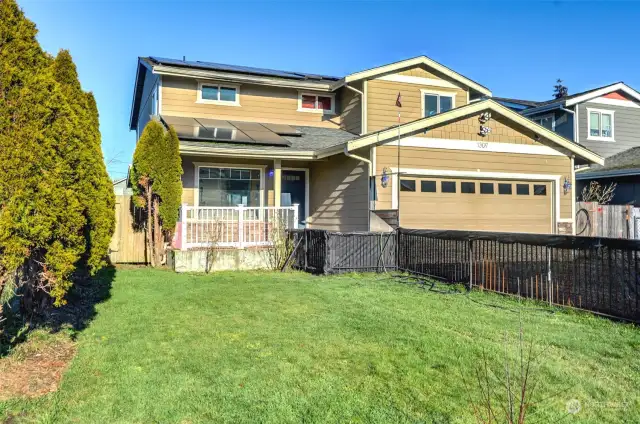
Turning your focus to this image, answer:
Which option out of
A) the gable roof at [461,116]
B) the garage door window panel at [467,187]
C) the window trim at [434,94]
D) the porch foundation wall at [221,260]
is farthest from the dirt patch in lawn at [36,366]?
the window trim at [434,94]

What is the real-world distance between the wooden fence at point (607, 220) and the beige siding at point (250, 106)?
9110 millimetres

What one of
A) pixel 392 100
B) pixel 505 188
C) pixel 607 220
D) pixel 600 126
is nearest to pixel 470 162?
pixel 505 188

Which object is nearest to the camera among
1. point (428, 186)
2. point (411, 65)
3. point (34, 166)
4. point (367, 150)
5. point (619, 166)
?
point (34, 166)

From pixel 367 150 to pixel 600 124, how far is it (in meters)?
15.6

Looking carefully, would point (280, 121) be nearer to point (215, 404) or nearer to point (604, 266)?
point (604, 266)

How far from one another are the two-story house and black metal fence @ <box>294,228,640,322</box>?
13.7 metres

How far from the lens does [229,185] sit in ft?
43.0

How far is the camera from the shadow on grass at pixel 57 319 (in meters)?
4.67

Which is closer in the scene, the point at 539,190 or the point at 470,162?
the point at 470,162

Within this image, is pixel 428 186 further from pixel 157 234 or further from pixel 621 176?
pixel 621 176

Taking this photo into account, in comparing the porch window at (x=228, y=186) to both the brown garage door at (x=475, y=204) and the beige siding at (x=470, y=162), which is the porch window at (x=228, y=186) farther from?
the brown garage door at (x=475, y=204)

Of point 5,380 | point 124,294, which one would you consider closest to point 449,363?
point 5,380

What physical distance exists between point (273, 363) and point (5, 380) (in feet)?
7.34

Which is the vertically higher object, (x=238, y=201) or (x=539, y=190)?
(x=539, y=190)
